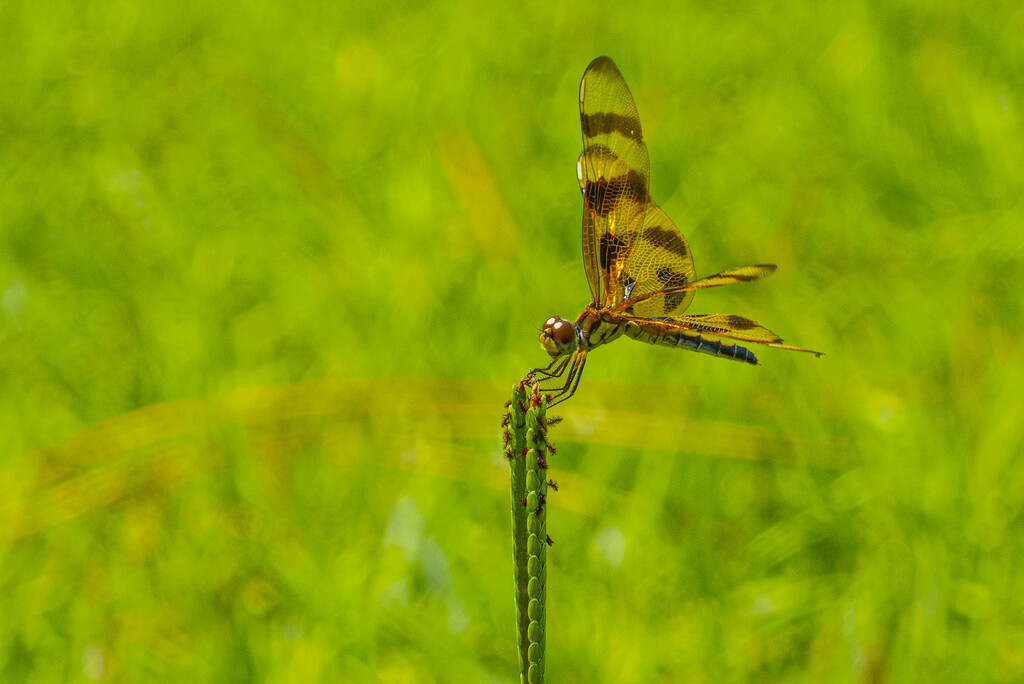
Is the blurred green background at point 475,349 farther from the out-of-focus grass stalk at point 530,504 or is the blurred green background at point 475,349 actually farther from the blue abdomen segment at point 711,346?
the out-of-focus grass stalk at point 530,504

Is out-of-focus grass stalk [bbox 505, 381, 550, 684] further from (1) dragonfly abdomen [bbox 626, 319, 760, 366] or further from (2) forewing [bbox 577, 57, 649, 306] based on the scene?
(2) forewing [bbox 577, 57, 649, 306]

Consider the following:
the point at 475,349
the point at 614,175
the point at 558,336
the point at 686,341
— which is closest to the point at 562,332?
the point at 558,336

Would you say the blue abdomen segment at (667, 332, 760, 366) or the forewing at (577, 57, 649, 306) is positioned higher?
the forewing at (577, 57, 649, 306)

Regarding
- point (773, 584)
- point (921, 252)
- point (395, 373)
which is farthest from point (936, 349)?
point (395, 373)

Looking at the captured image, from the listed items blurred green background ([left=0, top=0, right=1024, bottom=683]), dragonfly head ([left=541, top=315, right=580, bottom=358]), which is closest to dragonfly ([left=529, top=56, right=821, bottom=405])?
dragonfly head ([left=541, top=315, right=580, bottom=358])

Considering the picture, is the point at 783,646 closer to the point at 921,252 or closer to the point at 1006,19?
the point at 921,252

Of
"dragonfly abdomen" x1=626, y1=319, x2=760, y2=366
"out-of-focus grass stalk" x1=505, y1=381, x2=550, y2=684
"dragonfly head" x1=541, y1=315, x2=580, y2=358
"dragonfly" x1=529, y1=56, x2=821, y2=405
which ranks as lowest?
"out-of-focus grass stalk" x1=505, y1=381, x2=550, y2=684

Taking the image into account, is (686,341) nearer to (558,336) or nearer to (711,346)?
(711,346)
